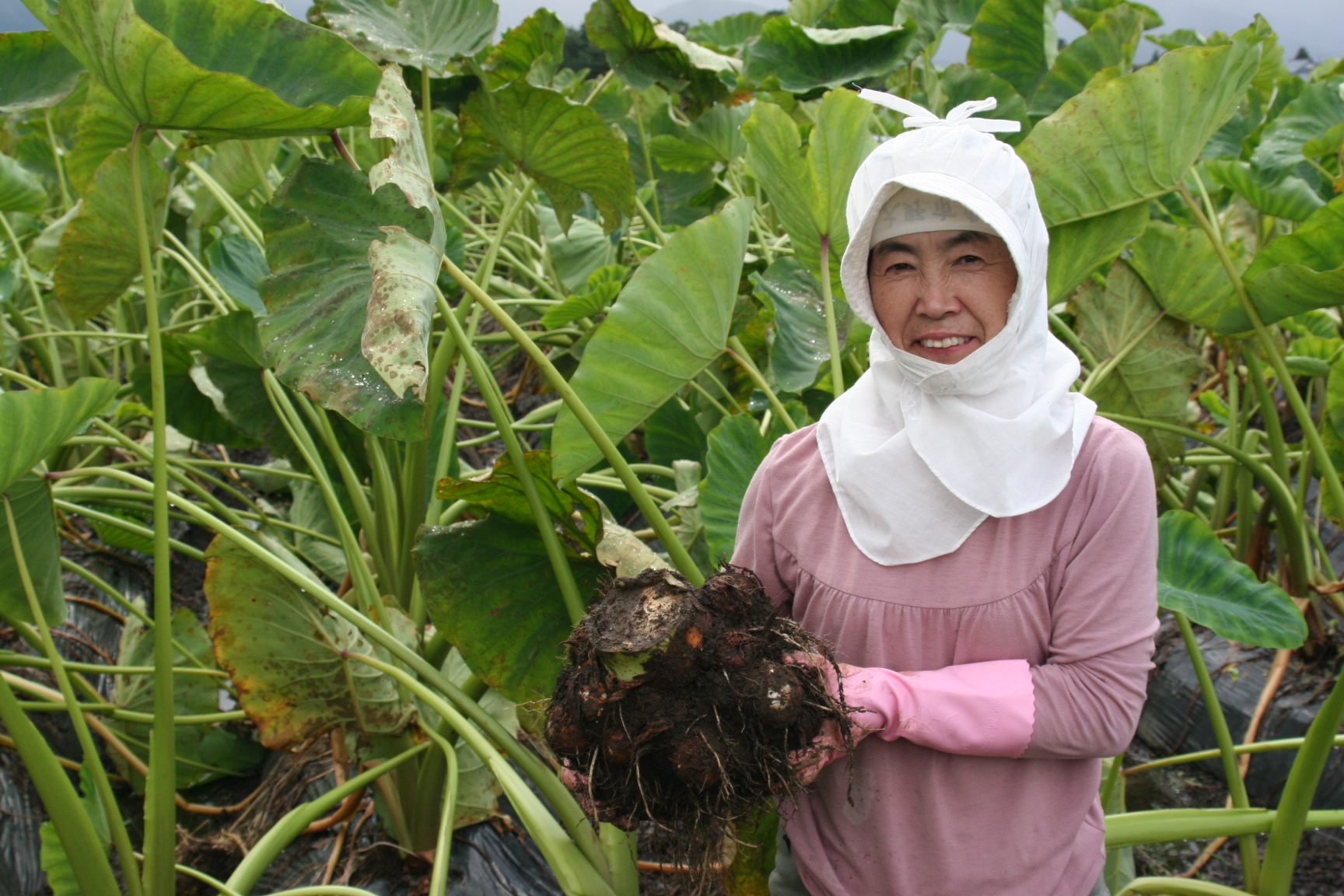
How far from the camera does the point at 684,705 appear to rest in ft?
2.60

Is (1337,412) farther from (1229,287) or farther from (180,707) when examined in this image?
(180,707)

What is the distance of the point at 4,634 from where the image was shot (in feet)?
6.98

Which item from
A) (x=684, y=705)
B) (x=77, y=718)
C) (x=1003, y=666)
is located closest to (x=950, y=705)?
(x=1003, y=666)

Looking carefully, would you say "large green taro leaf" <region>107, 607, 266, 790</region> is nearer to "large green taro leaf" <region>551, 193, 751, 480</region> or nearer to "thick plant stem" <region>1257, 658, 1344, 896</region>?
"large green taro leaf" <region>551, 193, 751, 480</region>

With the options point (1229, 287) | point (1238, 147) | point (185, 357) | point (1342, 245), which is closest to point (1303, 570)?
point (1229, 287)

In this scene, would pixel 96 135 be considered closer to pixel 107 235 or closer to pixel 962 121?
pixel 107 235

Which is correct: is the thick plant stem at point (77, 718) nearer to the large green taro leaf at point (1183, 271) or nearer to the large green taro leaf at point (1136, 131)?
the large green taro leaf at point (1136, 131)

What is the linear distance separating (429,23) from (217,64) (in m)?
0.64

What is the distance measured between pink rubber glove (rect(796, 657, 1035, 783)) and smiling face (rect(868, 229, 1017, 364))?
275 millimetres

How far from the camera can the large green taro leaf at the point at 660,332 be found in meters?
1.12

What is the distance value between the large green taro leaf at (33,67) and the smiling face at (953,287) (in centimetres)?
174

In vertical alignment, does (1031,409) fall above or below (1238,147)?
below

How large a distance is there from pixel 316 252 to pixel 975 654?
0.89 m

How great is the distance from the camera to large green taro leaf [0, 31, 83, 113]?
6.02ft
